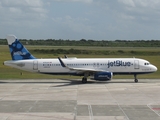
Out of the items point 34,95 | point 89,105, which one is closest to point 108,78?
point 34,95

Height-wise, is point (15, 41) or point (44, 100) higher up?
point (15, 41)

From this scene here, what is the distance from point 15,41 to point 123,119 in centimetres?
2706

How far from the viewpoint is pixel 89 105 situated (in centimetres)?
2572

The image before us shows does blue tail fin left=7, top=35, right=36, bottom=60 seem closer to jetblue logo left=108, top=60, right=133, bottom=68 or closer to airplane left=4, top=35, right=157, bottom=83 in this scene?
airplane left=4, top=35, right=157, bottom=83

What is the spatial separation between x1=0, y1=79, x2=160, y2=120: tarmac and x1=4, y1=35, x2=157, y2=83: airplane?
6.55 m

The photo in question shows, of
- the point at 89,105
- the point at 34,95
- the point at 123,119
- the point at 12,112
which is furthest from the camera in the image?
the point at 34,95

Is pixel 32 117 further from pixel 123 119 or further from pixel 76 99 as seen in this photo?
pixel 76 99

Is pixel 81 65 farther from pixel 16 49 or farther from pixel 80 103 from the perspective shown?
pixel 80 103

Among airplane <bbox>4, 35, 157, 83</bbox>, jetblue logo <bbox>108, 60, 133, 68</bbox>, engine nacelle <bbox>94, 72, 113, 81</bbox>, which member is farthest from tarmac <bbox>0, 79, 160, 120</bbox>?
jetblue logo <bbox>108, 60, 133, 68</bbox>

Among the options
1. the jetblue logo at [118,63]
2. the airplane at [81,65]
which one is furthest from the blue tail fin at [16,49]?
the jetblue logo at [118,63]

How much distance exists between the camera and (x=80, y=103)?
26.6 meters

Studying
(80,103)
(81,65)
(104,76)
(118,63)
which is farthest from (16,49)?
(80,103)

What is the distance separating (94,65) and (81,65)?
5.53 ft

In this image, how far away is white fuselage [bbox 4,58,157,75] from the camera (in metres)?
43.2
